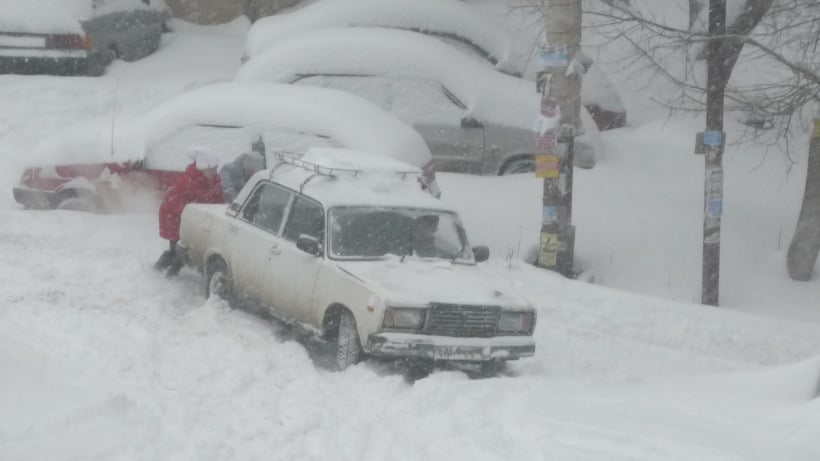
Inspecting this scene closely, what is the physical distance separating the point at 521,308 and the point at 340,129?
458cm

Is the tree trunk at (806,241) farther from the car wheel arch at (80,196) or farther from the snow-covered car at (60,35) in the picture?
the snow-covered car at (60,35)

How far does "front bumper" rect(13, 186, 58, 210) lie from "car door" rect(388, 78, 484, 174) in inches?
156

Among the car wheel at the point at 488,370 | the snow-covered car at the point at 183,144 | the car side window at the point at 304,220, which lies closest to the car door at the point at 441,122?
the snow-covered car at the point at 183,144

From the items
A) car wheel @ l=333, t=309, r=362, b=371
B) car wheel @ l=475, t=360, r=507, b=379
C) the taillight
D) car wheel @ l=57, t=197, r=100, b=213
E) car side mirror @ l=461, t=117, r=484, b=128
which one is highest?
the taillight

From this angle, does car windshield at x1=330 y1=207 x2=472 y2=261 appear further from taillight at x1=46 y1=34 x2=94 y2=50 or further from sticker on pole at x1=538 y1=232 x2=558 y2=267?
taillight at x1=46 y1=34 x2=94 y2=50

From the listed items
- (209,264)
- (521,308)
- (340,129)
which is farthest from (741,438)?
(340,129)

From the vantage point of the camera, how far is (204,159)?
11.3 m

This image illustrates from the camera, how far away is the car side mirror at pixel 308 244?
853cm

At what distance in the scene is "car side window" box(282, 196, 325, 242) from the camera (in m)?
8.95

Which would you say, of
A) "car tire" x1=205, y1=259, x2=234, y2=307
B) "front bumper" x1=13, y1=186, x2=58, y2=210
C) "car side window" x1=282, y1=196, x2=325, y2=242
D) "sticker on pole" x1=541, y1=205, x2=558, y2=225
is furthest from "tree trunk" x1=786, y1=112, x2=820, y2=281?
"front bumper" x1=13, y1=186, x2=58, y2=210

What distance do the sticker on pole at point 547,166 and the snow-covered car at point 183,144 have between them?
1.27 m

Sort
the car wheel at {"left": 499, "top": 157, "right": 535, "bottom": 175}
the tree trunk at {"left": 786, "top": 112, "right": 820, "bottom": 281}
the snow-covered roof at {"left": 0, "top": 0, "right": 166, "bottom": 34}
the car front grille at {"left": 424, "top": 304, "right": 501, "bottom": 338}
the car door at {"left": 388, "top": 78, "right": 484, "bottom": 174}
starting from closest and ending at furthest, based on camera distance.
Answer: the car front grille at {"left": 424, "top": 304, "right": 501, "bottom": 338}
the tree trunk at {"left": 786, "top": 112, "right": 820, "bottom": 281}
the car door at {"left": 388, "top": 78, "right": 484, "bottom": 174}
the car wheel at {"left": 499, "top": 157, "right": 535, "bottom": 175}
the snow-covered roof at {"left": 0, "top": 0, "right": 166, "bottom": 34}

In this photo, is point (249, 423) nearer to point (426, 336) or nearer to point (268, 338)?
point (426, 336)

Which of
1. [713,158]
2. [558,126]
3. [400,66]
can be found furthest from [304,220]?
[400,66]
